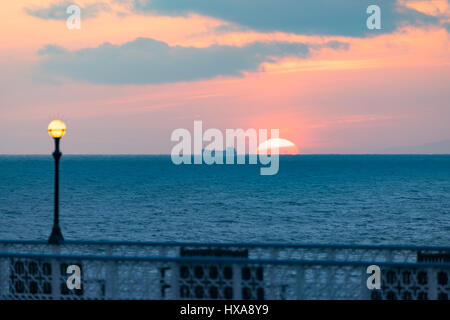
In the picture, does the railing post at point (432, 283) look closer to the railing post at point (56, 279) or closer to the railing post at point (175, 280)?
the railing post at point (175, 280)

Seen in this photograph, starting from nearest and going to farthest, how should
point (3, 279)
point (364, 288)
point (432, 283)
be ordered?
1. point (432, 283)
2. point (364, 288)
3. point (3, 279)

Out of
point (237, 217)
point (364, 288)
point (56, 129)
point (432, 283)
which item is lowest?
point (237, 217)

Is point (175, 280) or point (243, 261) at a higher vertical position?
point (243, 261)

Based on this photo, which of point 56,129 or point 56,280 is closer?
point 56,280

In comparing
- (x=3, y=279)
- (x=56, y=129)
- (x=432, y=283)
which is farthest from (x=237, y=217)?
(x=432, y=283)

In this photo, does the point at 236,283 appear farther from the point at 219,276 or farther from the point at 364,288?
the point at 364,288

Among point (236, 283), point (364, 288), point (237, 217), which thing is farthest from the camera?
point (237, 217)

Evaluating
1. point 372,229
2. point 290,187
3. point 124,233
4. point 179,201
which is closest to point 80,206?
point 179,201

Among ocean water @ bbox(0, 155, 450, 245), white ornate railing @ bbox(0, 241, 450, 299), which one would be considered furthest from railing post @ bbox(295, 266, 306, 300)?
ocean water @ bbox(0, 155, 450, 245)

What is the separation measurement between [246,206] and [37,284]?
60.9 m

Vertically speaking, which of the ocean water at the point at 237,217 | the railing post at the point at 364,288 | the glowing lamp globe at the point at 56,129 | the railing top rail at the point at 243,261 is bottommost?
the ocean water at the point at 237,217

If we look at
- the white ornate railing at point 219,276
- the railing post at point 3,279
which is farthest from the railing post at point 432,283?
the railing post at point 3,279

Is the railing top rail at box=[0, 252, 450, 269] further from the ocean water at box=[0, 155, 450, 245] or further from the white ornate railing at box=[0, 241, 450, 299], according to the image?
the ocean water at box=[0, 155, 450, 245]
